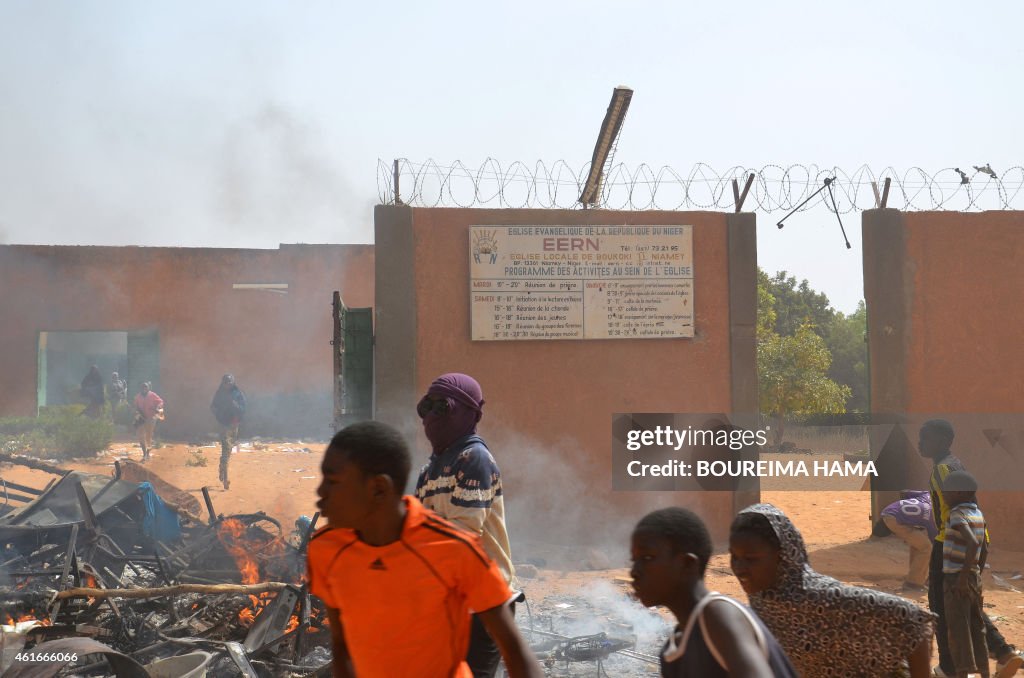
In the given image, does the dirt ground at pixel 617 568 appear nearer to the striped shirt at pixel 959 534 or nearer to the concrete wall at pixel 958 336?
the concrete wall at pixel 958 336

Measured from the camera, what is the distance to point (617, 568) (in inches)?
320

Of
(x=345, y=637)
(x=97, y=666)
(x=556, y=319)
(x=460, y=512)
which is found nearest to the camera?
(x=345, y=637)

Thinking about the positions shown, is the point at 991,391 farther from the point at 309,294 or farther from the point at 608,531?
the point at 309,294

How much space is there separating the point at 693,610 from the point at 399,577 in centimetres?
64

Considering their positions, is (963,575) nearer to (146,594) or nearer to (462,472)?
(462,472)

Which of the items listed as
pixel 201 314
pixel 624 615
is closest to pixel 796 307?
pixel 201 314

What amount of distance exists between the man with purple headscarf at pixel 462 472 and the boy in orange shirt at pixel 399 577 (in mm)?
946

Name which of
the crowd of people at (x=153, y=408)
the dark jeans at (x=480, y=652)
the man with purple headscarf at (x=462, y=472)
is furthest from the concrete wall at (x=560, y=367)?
the dark jeans at (x=480, y=652)

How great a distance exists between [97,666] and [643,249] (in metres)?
5.99

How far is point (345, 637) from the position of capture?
2.12 meters

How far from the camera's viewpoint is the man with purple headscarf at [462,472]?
2.99 metres

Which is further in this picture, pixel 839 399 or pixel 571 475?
pixel 839 399

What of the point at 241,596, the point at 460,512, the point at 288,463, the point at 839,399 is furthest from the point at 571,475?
the point at 839,399

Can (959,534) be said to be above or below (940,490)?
below
